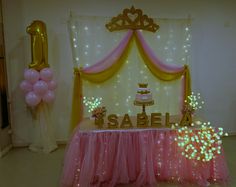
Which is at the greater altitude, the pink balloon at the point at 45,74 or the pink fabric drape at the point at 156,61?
the pink fabric drape at the point at 156,61

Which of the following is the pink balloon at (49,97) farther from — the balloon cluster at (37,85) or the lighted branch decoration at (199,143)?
the lighted branch decoration at (199,143)

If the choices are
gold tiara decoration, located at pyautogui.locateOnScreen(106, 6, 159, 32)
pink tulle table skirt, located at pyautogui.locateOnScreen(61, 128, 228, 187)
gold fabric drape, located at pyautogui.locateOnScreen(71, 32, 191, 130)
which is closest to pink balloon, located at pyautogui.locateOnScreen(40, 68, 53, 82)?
gold fabric drape, located at pyautogui.locateOnScreen(71, 32, 191, 130)

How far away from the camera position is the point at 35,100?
13.4ft

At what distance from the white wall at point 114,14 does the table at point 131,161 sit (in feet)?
5.61

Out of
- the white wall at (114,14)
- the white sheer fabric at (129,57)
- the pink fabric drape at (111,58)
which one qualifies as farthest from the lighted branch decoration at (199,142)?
the white wall at (114,14)

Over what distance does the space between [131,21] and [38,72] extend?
165cm

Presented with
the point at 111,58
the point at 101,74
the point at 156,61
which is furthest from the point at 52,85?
the point at 156,61

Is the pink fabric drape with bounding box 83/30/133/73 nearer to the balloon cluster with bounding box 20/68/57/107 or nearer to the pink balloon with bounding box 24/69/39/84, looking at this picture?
the balloon cluster with bounding box 20/68/57/107

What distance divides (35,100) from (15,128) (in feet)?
2.86

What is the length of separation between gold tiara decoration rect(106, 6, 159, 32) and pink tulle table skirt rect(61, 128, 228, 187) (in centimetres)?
192

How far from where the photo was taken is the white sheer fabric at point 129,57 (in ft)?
14.4

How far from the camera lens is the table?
306cm

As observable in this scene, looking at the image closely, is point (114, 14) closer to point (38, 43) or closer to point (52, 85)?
point (38, 43)

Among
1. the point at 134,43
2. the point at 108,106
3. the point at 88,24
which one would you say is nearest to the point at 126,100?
the point at 108,106
